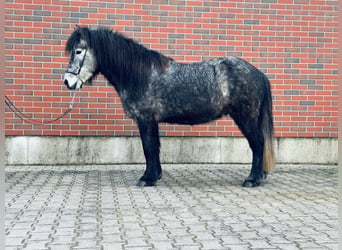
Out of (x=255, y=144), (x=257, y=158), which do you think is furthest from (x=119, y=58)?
(x=257, y=158)

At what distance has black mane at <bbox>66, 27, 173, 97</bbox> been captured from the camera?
5902mm

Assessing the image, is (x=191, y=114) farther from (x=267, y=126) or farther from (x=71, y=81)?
(x=71, y=81)

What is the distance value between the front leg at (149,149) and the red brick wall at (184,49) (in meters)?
2.03

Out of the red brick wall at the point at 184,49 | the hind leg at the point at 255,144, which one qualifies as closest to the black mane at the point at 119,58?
the hind leg at the point at 255,144

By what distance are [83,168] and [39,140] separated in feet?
3.14

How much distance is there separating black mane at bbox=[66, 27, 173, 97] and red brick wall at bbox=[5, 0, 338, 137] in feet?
6.82

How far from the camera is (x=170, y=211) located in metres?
4.39

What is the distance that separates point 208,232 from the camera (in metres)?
3.59

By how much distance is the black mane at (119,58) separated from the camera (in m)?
5.90

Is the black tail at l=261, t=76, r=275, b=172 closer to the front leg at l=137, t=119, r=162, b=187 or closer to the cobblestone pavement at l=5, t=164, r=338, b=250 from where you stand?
the cobblestone pavement at l=5, t=164, r=338, b=250

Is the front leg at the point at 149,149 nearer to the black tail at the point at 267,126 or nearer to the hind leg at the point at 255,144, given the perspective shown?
the hind leg at the point at 255,144

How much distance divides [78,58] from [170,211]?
8.44 ft

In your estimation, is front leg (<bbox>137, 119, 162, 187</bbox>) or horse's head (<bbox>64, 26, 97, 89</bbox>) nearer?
horse's head (<bbox>64, 26, 97, 89</bbox>)

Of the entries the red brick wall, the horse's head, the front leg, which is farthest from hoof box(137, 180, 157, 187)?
the red brick wall
